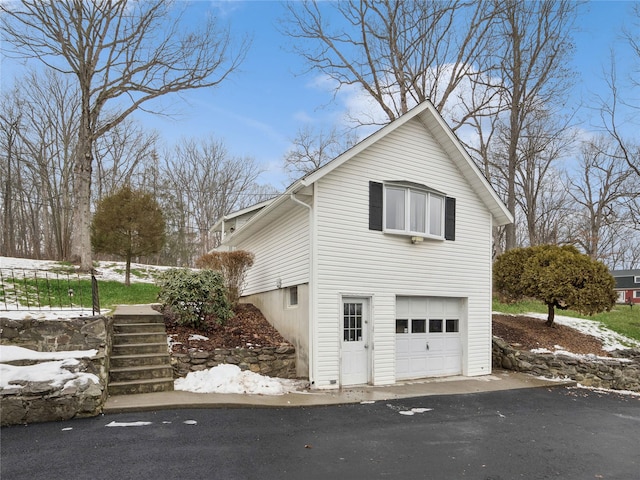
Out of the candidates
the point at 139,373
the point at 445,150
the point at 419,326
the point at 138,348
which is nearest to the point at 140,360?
the point at 139,373

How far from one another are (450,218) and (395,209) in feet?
5.77

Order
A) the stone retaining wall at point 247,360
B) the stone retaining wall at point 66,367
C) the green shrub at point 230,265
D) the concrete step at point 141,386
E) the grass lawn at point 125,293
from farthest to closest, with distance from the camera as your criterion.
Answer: the grass lawn at point 125,293, the green shrub at point 230,265, the stone retaining wall at point 247,360, the concrete step at point 141,386, the stone retaining wall at point 66,367

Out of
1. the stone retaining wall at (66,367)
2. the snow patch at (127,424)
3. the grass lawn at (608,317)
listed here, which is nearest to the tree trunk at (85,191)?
the stone retaining wall at (66,367)

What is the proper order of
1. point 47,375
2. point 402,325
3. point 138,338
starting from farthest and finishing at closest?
point 402,325
point 138,338
point 47,375

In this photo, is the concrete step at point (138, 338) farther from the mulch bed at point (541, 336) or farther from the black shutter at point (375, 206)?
the mulch bed at point (541, 336)

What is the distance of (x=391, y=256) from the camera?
31.5 feet

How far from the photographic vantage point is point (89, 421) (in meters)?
5.84

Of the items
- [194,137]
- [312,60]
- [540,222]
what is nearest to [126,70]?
[312,60]

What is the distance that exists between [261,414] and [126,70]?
17.5 m

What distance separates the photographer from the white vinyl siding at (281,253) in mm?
9273

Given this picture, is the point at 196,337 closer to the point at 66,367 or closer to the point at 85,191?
the point at 66,367

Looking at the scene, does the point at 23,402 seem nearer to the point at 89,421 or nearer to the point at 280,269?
the point at 89,421

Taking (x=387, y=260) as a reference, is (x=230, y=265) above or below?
below

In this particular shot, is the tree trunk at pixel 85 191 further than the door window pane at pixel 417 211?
Yes
